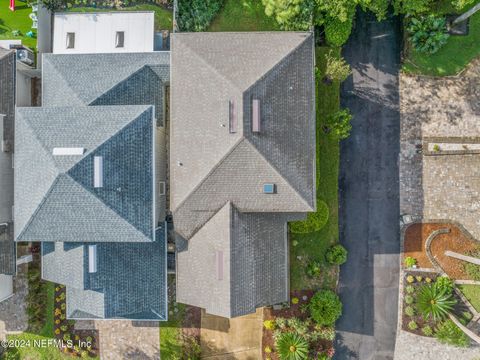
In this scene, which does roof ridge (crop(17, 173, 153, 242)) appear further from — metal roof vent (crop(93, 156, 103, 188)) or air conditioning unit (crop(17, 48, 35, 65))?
air conditioning unit (crop(17, 48, 35, 65))

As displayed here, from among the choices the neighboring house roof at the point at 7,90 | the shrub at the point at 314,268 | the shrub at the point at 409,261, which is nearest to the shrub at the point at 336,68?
the shrub at the point at 314,268

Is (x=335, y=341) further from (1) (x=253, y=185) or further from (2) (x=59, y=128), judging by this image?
(2) (x=59, y=128)

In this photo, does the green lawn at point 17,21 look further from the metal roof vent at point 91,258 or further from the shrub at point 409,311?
the shrub at point 409,311

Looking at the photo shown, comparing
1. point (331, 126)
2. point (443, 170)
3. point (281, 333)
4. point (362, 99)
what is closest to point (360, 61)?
point (362, 99)

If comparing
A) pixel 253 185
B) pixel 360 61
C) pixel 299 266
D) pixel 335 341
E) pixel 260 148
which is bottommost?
A: pixel 335 341

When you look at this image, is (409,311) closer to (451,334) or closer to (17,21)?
(451,334)

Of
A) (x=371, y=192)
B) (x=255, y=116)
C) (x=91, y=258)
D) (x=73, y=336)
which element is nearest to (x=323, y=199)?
(x=371, y=192)
